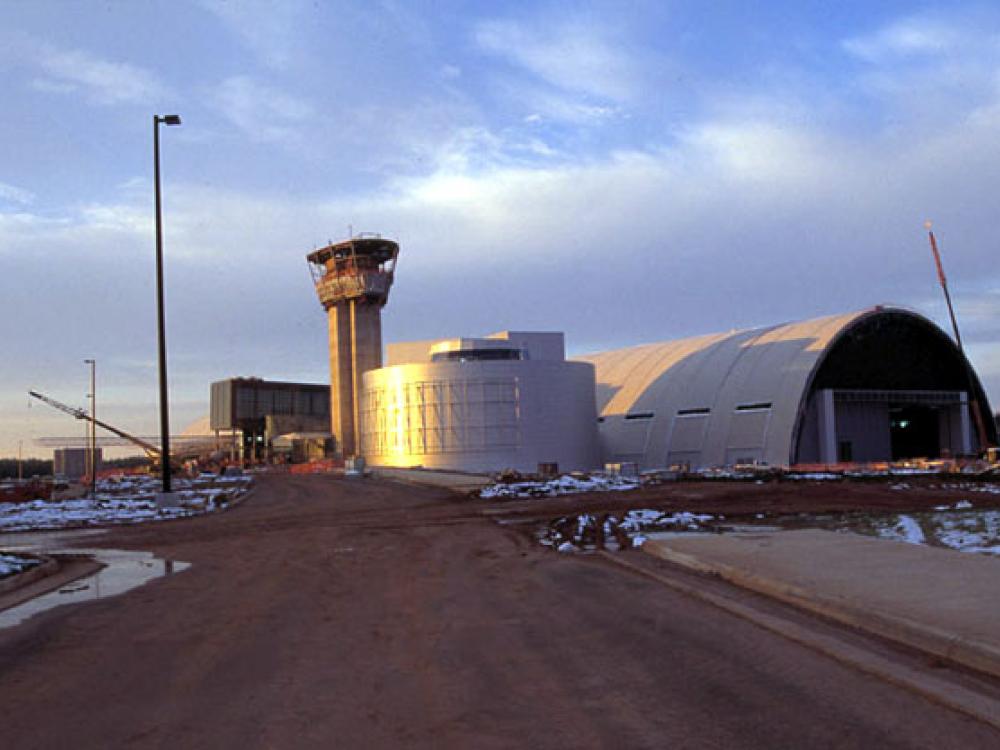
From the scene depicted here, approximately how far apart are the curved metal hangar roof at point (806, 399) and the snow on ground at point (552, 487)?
20.3 m

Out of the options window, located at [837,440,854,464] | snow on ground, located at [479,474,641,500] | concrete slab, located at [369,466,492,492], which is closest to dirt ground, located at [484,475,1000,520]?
snow on ground, located at [479,474,641,500]

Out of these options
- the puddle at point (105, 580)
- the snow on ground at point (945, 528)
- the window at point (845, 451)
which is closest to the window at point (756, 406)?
the window at point (845, 451)

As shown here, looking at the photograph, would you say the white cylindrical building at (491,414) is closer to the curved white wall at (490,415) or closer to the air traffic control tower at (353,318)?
the curved white wall at (490,415)

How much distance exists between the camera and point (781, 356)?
216 ft

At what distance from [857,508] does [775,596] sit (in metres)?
17.6

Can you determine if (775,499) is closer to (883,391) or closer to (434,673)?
(434,673)

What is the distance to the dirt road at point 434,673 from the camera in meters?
6.06

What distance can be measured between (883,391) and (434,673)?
6648 cm

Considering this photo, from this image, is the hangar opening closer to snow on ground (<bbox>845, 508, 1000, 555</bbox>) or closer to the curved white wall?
the curved white wall

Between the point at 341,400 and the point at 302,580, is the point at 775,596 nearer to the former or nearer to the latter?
the point at 302,580

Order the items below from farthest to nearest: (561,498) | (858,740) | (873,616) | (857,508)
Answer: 1. (561,498)
2. (857,508)
3. (873,616)
4. (858,740)

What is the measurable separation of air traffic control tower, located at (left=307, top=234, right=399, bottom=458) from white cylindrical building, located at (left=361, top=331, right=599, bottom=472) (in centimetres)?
2017

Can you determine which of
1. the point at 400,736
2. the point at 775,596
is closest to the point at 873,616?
the point at 775,596

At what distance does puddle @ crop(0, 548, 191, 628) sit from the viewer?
12297 millimetres
